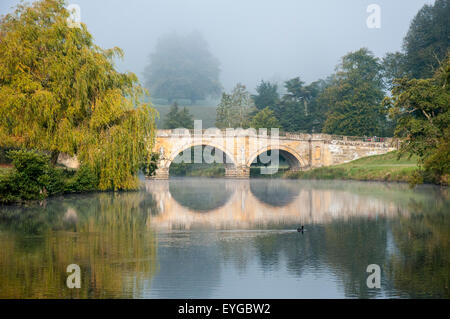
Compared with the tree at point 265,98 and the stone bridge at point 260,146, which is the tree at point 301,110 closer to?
the tree at point 265,98

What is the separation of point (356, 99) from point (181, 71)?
3561 inches

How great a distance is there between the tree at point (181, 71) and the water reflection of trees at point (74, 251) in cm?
12641

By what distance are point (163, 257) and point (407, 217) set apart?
30.5 ft

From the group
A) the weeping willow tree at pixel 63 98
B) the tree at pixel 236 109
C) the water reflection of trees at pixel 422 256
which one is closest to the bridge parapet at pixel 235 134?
the tree at pixel 236 109

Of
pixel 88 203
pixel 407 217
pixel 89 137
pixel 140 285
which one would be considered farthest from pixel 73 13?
pixel 140 285

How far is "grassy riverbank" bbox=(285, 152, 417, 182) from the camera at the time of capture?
1556 inches

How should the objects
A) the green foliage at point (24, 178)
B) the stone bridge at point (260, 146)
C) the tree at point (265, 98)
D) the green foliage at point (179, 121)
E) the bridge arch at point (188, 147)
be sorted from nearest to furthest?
1. the green foliage at point (24, 178)
2. the bridge arch at point (188, 147)
3. the stone bridge at point (260, 146)
4. the green foliage at point (179, 121)
5. the tree at point (265, 98)

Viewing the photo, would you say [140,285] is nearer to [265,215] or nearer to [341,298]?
[341,298]

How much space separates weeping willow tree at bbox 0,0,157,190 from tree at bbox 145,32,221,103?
118579 millimetres

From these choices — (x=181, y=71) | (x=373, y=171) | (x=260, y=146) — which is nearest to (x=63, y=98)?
(x=373, y=171)

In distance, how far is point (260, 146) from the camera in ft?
179

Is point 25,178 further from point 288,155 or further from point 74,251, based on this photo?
point 288,155

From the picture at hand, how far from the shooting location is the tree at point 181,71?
141250mm

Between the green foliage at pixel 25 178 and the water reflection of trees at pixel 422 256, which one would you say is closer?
the water reflection of trees at pixel 422 256
